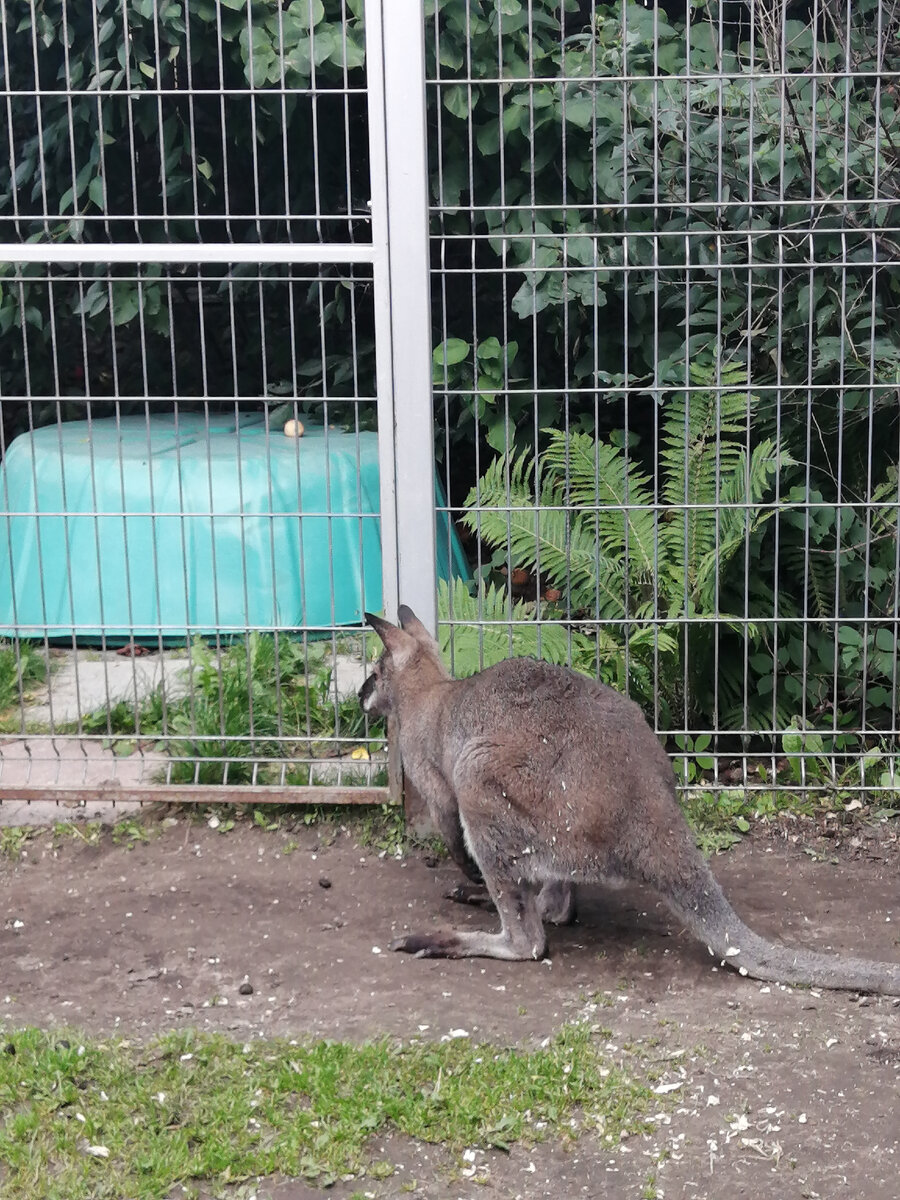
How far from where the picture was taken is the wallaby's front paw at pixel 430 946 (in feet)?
15.8

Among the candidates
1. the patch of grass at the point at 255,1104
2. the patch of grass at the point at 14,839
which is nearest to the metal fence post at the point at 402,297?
the patch of grass at the point at 14,839

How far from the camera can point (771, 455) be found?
5832 mm

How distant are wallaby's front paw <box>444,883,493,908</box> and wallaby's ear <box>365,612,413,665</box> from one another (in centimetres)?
86

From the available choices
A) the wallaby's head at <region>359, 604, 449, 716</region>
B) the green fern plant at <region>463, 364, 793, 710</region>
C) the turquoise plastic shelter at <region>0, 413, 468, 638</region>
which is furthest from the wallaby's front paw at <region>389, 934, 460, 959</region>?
the turquoise plastic shelter at <region>0, 413, 468, 638</region>

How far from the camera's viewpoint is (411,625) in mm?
5453

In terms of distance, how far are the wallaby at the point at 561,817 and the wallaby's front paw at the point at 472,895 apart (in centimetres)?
22

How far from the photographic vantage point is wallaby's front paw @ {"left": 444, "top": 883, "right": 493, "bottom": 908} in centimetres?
525

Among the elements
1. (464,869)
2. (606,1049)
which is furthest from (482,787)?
(606,1049)

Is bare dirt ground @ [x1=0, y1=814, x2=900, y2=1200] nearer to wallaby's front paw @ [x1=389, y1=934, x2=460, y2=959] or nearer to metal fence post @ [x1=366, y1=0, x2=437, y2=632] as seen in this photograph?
wallaby's front paw @ [x1=389, y1=934, x2=460, y2=959]

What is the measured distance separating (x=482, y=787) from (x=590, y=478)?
1.79m

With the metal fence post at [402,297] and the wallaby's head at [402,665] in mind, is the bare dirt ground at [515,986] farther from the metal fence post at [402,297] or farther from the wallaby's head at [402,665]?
the metal fence post at [402,297]

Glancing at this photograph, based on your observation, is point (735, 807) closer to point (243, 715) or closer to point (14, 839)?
point (243, 715)

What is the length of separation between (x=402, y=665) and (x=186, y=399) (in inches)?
50.6

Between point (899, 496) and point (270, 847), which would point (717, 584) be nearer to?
point (899, 496)
